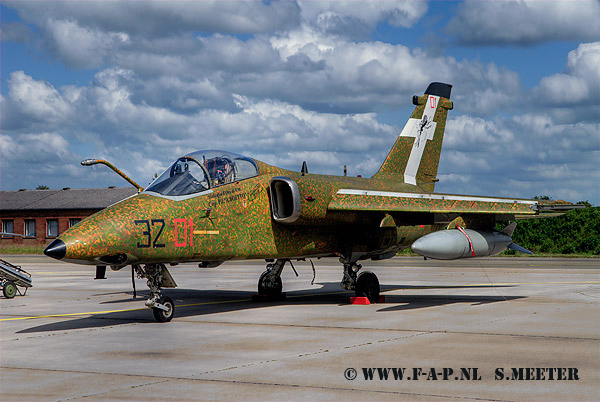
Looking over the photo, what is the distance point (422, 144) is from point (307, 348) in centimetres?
1052

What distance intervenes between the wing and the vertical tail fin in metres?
3.03

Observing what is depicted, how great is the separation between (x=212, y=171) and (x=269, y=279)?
14.3ft

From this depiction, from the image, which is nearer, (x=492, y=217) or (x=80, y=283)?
(x=492, y=217)

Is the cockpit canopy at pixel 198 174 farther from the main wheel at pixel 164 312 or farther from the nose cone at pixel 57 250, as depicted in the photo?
the nose cone at pixel 57 250

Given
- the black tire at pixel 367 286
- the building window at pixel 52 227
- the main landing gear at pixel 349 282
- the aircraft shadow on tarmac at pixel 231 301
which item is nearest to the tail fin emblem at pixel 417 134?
the aircraft shadow on tarmac at pixel 231 301

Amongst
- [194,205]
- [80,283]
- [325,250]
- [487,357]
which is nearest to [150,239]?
[194,205]

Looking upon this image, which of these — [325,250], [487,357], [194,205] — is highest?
[194,205]

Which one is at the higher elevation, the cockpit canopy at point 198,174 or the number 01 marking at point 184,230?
the cockpit canopy at point 198,174

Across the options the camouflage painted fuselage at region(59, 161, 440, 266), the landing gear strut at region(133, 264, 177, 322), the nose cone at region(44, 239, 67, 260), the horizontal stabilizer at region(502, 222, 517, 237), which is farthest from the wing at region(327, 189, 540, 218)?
the nose cone at region(44, 239, 67, 260)

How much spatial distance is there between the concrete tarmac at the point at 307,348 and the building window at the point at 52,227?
49.1 meters

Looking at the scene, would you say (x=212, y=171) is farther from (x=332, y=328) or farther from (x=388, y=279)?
(x=388, y=279)

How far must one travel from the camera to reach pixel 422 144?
1892cm

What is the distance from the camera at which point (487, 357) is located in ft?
28.7

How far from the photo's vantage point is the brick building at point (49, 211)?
63812 millimetres
